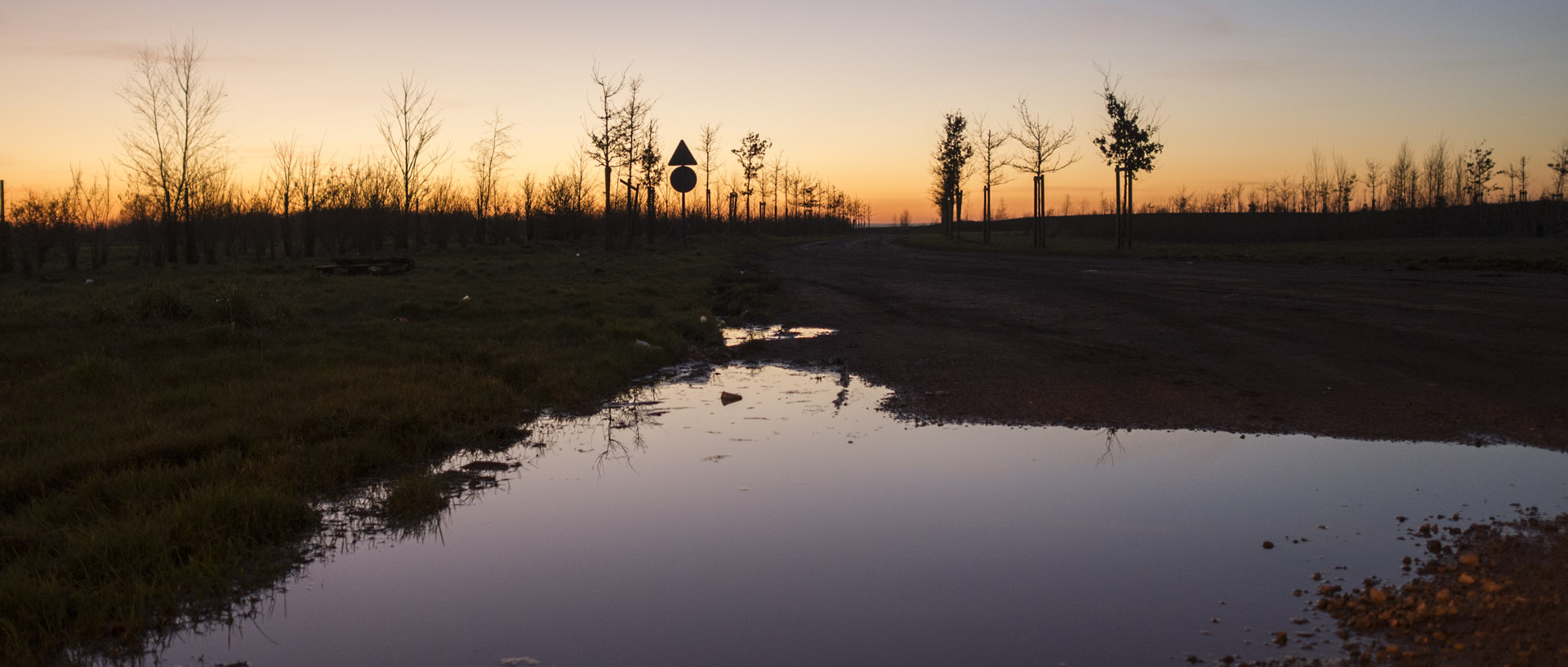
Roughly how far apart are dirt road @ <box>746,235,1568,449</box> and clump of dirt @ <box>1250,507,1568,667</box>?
102 inches

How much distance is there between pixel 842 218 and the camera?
124812 mm

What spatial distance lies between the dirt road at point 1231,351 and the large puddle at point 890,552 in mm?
890

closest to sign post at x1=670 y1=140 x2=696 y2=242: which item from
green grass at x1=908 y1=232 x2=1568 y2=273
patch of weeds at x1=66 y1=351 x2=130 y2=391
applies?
green grass at x1=908 y1=232 x2=1568 y2=273

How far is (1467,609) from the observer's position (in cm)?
329

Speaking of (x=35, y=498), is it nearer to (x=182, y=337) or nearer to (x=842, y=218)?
(x=182, y=337)

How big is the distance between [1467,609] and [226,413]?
7742 mm

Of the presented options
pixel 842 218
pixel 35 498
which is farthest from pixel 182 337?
pixel 842 218

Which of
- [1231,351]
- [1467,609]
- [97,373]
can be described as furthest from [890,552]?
[97,373]

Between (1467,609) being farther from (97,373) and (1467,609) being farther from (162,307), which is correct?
(162,307)

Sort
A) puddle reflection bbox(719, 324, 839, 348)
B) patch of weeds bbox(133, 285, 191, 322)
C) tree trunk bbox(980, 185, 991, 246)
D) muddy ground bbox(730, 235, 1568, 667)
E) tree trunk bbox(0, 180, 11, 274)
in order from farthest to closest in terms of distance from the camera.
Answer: tree trunk bbox(980, 185, 991, 246) < tree trunk bbox(0, 180, 11, 274) < puddle reflection bbox(719, 324, 839, 348) < patch of weeds bbox(133, 285, 191, 322) < muddy ground bbox(730, 235, 1568, 667)

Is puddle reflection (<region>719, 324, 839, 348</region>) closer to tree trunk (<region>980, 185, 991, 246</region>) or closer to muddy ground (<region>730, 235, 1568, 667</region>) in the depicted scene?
muddy ground (<region>730, 235, 1568, 667</region>)

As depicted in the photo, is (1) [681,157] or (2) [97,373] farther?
(1) [681,157]

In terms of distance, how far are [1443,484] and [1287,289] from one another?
1232 cm

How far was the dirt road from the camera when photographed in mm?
6984
